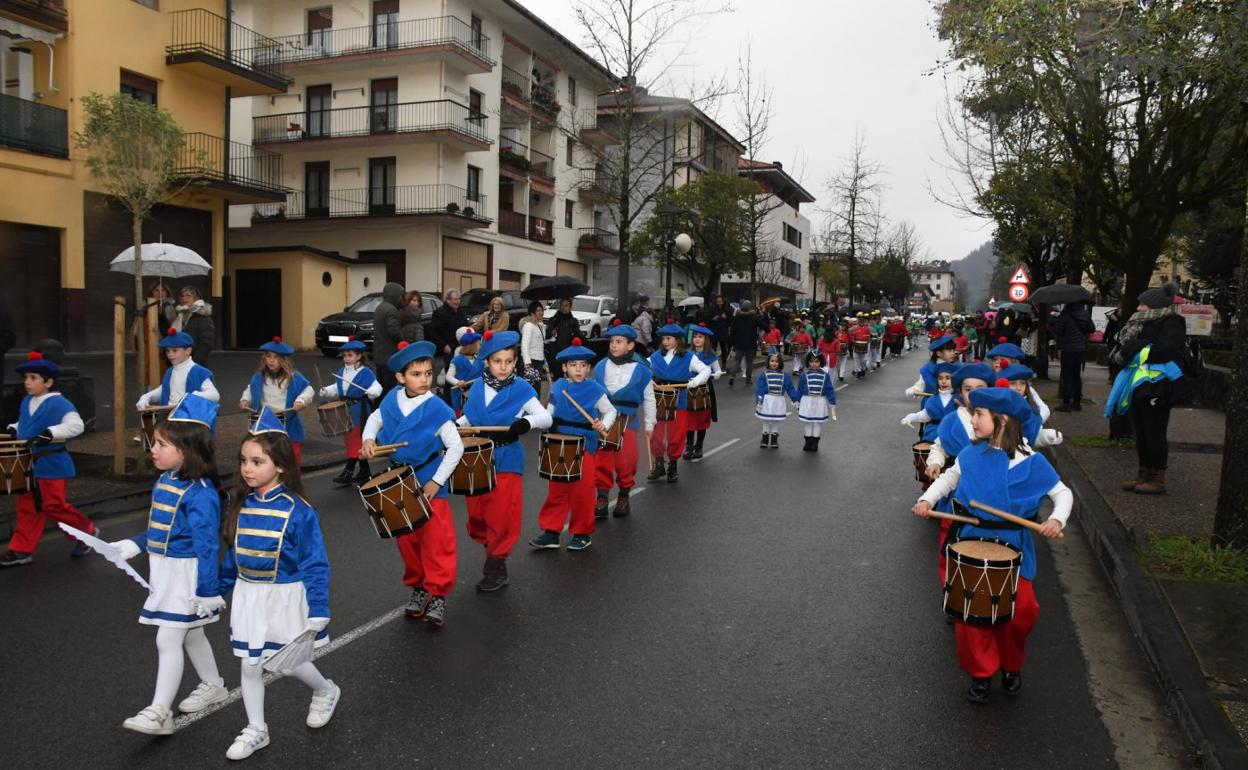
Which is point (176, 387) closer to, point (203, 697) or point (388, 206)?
point (203, 697)

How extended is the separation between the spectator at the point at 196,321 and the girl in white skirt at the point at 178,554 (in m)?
6.58

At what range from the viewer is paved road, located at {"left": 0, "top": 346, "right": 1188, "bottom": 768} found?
3992 mm

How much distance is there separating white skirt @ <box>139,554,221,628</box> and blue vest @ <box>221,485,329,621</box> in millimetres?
206

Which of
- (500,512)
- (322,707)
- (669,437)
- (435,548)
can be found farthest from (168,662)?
(669,437)

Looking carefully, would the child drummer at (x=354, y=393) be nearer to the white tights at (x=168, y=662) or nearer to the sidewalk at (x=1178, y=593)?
the white tights at (x=168, y=662)

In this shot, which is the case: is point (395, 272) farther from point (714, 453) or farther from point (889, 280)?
point (889, 280)

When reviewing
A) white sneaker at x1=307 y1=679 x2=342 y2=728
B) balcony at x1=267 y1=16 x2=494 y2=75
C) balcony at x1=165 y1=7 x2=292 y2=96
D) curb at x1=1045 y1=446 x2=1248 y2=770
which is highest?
balcony at x1=267 y1=16 x2=494 y2=75

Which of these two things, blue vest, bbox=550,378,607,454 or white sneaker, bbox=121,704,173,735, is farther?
blue vest, bbox=550,378,607,454

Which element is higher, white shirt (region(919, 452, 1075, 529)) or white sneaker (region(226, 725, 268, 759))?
white shirt (region(919, 452, 1075, 529))

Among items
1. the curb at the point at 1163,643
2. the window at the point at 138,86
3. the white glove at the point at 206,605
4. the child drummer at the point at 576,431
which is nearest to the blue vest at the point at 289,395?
the child drummer at the point at 576,431

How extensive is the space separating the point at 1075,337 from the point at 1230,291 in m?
26.0

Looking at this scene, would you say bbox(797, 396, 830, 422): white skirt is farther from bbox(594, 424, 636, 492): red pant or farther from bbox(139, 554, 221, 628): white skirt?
bbox(139, 554, 221, 628): white skirt

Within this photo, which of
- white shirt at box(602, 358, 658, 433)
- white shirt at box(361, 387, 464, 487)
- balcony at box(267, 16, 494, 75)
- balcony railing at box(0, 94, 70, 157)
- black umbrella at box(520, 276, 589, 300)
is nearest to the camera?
white shirt at box(361, 387, 464, 487)

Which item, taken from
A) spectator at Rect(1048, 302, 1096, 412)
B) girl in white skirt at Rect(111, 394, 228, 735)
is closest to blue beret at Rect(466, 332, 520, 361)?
girl in white skirt at Rect(111, 394, 228, 735)
